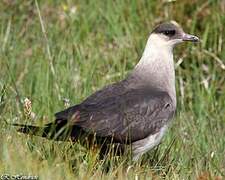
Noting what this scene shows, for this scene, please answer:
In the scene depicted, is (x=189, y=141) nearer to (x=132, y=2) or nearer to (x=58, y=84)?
(x=58, y=84)

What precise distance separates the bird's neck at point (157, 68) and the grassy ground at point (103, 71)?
1.50 feet

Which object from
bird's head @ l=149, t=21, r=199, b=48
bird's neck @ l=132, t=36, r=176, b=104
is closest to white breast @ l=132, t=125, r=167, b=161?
bird's neck @ l=132, t=36, r=176, b=104

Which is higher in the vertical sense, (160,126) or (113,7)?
(113,7)

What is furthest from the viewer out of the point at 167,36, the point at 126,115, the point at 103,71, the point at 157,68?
the point at 103,71

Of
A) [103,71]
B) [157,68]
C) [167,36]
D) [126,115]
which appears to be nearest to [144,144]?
[126,115]

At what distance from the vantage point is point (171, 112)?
267 inches

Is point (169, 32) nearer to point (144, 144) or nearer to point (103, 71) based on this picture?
point (144, 144)

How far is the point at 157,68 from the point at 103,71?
1.98 m

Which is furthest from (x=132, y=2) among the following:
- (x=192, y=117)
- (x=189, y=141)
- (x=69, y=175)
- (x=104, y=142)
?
(x=69, y=175)

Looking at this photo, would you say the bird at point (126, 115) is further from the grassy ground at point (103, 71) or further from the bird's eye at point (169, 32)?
the bird's eye at point (169, 32)

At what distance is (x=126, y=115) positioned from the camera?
6516 mm

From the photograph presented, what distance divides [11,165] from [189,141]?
2.41 meters

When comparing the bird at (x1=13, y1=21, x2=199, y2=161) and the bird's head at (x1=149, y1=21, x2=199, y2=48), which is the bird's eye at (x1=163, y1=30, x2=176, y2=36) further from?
the bird at (x1=13, y1=21, x2=199, y2=161)

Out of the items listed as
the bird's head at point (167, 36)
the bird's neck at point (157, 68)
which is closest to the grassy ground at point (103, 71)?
the bird's neck at point (157, 68)
